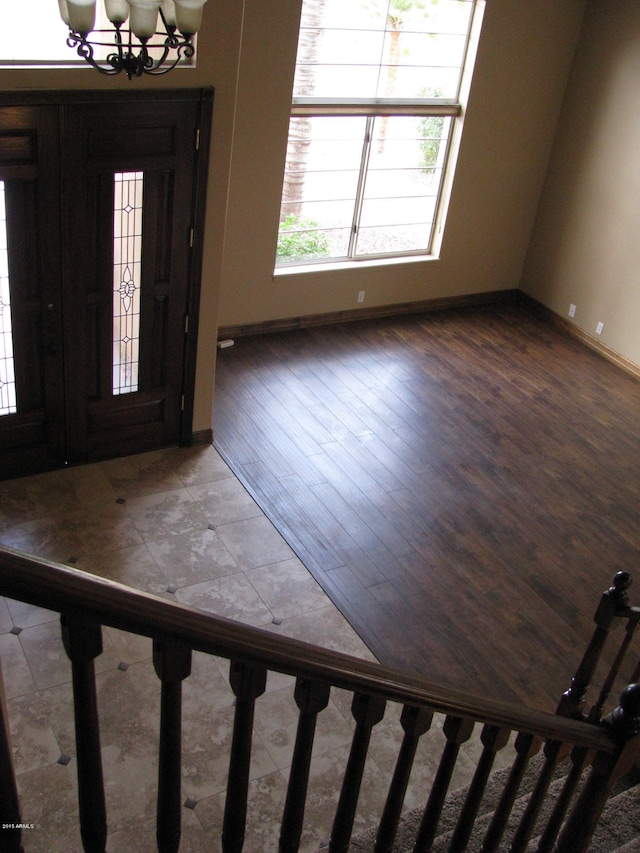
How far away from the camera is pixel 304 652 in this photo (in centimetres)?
145

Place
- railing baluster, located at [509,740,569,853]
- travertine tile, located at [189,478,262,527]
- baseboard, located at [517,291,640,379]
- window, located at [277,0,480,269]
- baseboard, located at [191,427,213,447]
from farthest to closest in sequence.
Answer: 1. baseboard, located at [517,291,640,379]
2. window, located at [277,0,480,269]
3. baseboard, located at [191,427,213,447]
4. travertine tile, located at [189,478,262,527]
5. railing baluster, located at [509,740,569,853]

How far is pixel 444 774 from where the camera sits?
6.59 feet

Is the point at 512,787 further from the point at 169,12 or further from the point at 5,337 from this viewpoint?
the point at 5,337

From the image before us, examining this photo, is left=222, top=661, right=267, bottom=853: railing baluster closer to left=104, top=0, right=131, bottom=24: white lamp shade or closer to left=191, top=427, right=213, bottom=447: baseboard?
left=104, top=0, right=131, bottom=24: white lamp shade

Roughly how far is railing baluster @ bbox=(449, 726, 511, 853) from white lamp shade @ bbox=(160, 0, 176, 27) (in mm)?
3201

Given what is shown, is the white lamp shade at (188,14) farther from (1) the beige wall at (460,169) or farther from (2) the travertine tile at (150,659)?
(1) the beige wall at (460,169)

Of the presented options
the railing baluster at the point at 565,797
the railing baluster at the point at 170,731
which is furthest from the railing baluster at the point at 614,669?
the railing baluster at the point at 170,731

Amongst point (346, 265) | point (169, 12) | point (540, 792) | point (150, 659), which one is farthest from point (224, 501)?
point (540, 792)

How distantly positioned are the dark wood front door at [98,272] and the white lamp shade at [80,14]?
1.15 meters

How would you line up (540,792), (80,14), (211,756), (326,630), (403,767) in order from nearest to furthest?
(403,767) < (540,792) < (80,14) < (211,756) < (326,630)

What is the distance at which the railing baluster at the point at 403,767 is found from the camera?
5.77 ft

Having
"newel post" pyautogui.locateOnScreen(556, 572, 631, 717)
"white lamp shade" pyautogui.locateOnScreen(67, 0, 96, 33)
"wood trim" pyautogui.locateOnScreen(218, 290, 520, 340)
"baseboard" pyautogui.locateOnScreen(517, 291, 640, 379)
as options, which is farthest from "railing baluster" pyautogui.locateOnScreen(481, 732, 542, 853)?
"baseboard" pyautogui.locateOnScreen(517, 291, 640, 379)

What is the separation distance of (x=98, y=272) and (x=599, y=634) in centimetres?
353

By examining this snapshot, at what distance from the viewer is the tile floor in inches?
150
